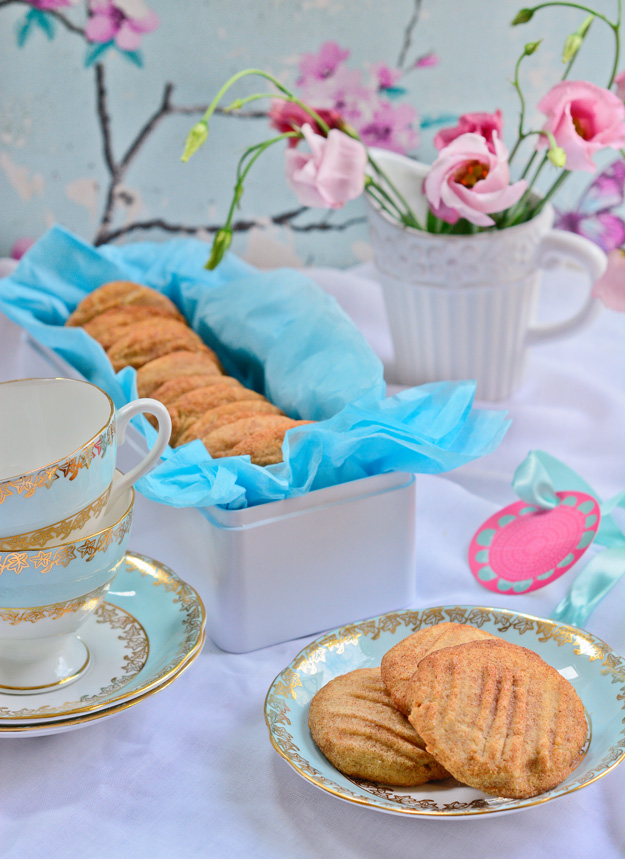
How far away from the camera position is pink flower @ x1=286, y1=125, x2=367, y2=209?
0.91 metres

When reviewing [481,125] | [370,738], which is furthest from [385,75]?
[370,738]

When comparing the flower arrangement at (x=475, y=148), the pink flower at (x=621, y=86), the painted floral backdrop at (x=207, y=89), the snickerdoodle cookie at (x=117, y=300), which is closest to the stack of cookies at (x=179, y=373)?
the snickerdoodle cookie at (x=117, y=300)

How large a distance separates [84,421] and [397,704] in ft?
0.92

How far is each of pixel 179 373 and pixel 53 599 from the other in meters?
0.38

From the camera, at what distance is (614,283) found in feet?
2.89

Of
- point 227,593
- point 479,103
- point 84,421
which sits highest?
point 479,103

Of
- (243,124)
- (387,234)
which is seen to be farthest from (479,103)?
(387,234)

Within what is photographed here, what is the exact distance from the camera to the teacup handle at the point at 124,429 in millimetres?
603

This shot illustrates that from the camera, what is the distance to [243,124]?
53.7 inches

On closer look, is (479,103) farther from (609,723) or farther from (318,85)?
(609,723)

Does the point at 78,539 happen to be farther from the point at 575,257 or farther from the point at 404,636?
the point at 575,257

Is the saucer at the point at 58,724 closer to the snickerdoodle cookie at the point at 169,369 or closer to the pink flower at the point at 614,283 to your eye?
the snickerdoodle cookie at the point at 169,369

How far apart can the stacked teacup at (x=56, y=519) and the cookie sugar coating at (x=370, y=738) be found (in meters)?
0.16

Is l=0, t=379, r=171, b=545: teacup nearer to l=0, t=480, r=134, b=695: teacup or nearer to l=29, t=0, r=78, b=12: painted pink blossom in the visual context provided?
l=0, t=480, r=134, b=695: teacup
